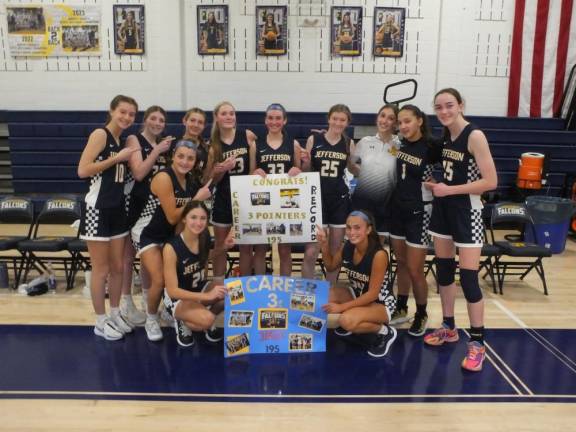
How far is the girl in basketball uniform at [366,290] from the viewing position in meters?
3.44

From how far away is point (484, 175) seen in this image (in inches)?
123

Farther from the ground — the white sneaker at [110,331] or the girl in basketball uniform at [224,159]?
the girl in basketball uniform at [224,159]

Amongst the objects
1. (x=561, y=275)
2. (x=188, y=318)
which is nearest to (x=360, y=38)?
(x=561, y=275)

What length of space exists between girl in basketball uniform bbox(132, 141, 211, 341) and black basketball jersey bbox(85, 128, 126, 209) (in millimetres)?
266

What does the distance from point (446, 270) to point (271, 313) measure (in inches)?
52.9

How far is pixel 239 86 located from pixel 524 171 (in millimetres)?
4912

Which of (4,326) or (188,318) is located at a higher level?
(188,318)

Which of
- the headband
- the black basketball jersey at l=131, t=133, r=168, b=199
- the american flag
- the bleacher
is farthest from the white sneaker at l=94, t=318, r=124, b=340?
the american flag

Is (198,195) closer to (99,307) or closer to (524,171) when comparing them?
(99,307)

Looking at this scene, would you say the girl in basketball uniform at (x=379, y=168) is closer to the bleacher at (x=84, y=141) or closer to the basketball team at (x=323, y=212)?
the basketball team at (x=323, y=212)

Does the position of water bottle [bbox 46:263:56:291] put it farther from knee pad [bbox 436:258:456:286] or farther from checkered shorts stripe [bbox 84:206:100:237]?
knee pad [bbox 436:258:456:286]

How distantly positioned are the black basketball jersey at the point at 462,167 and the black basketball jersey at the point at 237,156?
62.1 inches

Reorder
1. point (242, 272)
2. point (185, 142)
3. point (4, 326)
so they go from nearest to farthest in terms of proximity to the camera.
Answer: point (185, 142) → point (4, 326) → point (242, 272)

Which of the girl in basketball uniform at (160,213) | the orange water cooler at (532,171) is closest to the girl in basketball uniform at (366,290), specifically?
the girl in basketball uniform at (160,213)
